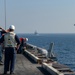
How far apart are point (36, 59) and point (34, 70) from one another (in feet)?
9.20

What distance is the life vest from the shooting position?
517 inches

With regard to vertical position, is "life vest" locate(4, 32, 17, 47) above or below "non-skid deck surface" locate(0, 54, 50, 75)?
above

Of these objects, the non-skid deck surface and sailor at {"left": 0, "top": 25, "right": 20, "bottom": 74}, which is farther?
the non-skid deck surface

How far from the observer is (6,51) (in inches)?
519

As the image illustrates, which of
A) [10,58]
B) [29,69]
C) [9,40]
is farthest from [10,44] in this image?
[29,69]

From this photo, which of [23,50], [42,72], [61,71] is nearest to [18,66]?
[42,72]

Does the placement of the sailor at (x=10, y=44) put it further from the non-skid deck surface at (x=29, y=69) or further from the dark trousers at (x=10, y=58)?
the non-skid deck surface at (x=29, y=69)

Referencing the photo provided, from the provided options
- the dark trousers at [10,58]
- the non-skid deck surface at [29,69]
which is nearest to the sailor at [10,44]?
the dark trousers at [10,58]

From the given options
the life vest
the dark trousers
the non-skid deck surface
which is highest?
the life vest

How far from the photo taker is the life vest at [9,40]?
13.1 m

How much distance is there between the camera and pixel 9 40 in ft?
43.2

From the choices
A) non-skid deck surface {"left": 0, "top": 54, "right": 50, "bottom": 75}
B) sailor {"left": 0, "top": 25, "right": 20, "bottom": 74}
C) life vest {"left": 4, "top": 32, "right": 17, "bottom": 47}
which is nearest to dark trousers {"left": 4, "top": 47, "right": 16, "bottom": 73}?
sailor {"left": 0, "top": 25, "right": 20, "bottom": 74}

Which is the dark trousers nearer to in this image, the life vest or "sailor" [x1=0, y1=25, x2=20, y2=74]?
"sailor" [x1=0, y1=25, x2=20, y2=74]

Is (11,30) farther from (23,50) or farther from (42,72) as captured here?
(23,50)
